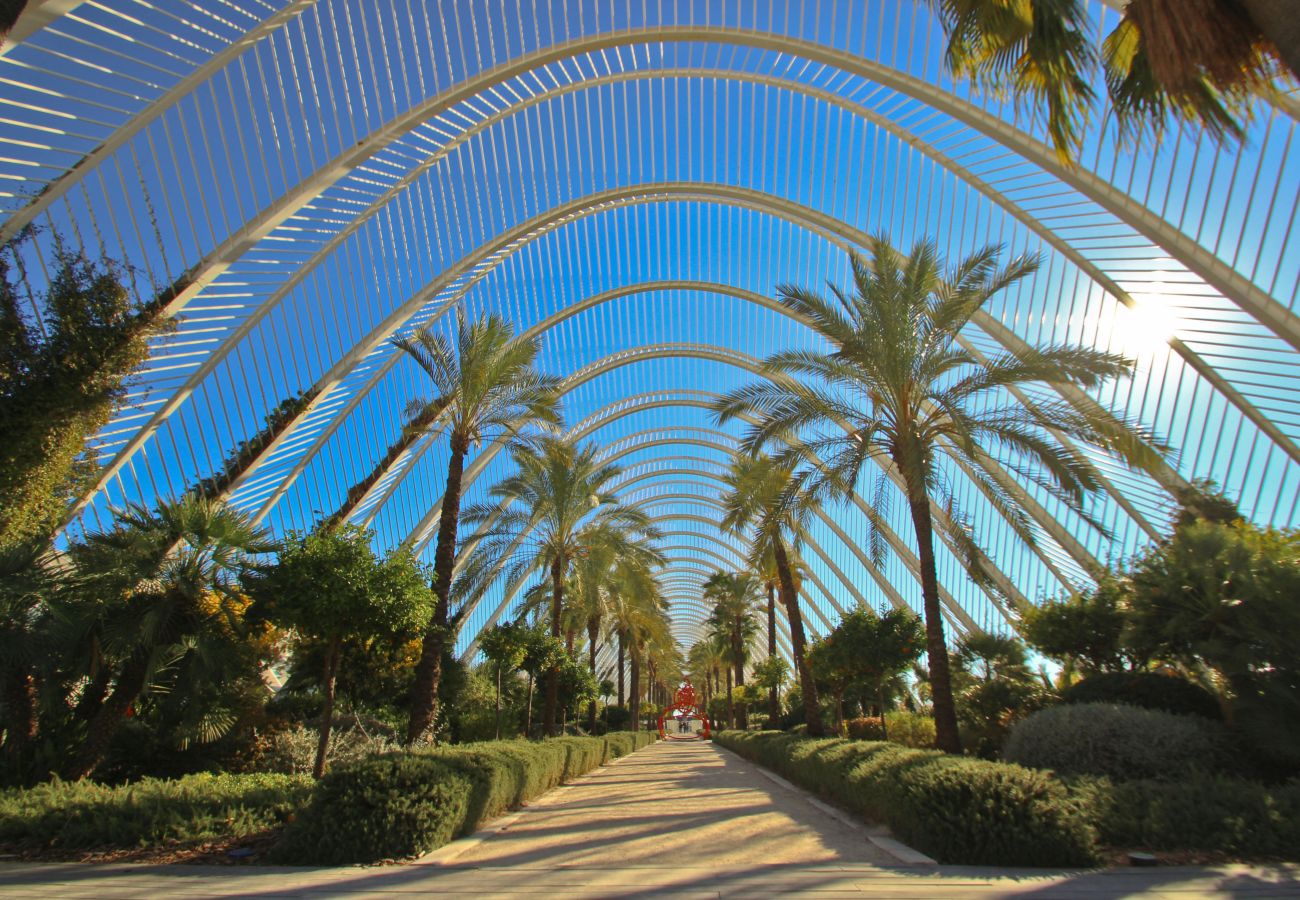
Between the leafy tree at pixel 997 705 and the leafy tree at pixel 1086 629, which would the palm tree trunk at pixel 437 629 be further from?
the leafy tree at pixel 1086 629

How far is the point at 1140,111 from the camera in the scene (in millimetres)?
5957

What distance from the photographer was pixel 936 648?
42.5ft

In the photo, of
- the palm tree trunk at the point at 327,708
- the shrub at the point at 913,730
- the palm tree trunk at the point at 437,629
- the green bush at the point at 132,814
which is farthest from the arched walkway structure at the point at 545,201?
the green bush at the point at 132,814

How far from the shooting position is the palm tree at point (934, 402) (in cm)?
1301

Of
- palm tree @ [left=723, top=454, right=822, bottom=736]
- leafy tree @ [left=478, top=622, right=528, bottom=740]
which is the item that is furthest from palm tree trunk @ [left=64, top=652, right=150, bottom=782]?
palm tree @ [left=723, top=454, right=822, bottom=736]

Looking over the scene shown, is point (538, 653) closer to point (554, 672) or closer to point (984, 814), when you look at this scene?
point (554, 672)

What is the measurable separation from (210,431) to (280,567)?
11700 mm

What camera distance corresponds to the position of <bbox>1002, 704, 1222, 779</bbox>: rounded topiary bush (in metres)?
9.85

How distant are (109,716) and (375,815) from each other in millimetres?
7053

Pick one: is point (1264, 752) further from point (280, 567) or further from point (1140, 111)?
point (280, 567)

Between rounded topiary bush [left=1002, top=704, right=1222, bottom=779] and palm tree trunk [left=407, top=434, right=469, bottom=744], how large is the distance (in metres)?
9.53

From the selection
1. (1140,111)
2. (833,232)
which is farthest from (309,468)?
(1140,111)

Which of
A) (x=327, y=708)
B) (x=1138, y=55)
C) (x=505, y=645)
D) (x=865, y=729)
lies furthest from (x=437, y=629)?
(x=865, y=729)

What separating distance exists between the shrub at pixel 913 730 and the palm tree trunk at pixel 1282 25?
65.9ft
